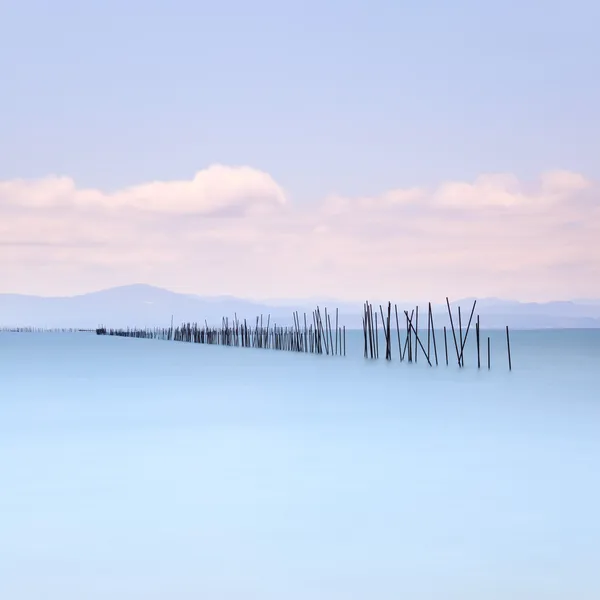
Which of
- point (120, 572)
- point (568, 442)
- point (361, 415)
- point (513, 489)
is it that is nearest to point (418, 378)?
point (361, 415)

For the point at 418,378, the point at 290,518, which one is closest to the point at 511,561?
the point at 290,518

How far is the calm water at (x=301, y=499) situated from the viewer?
5.67 metres

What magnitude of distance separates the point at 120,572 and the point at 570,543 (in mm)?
2914

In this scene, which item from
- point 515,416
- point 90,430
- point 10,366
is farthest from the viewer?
point 10,366

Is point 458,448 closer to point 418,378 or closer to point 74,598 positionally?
point 74,598

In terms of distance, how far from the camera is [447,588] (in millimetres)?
5453

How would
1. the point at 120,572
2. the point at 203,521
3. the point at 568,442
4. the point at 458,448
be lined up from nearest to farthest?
the point at 120,572 → the point at 203,521 → the point at 458,448 → the point at 568,442

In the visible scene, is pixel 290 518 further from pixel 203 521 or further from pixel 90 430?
pixel 90 430

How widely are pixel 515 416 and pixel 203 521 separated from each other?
8.45 meters

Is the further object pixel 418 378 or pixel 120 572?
pixel 418 378

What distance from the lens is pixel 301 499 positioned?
25.9 ft

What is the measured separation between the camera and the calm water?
5.67 metres

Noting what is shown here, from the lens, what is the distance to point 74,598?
5.38 m

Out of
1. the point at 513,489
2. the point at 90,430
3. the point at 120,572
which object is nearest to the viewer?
the point at 120,572
